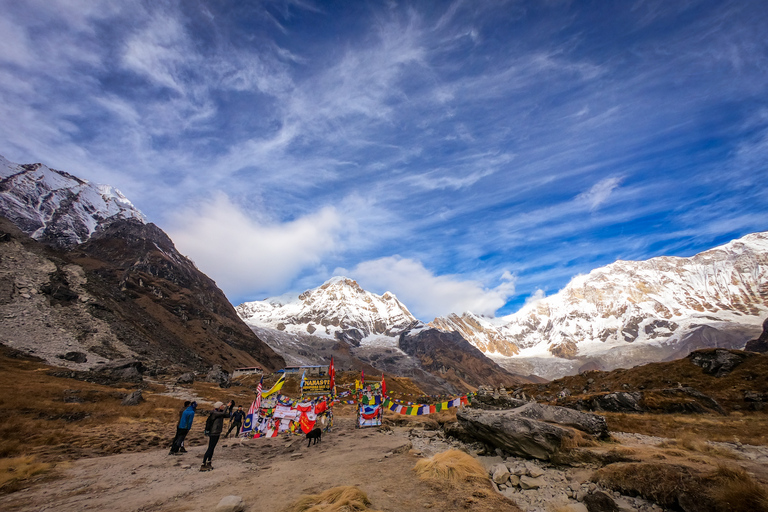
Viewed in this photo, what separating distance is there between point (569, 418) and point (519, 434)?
240 centimetres

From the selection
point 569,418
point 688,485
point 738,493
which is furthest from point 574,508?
point 569,418

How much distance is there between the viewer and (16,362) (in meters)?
33.2

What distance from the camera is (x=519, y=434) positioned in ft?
35.1

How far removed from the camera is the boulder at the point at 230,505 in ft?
21.6

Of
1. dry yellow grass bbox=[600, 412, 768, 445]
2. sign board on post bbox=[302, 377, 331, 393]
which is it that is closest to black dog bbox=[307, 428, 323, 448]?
sign board on post bbox=[302, 377, 331, 393]

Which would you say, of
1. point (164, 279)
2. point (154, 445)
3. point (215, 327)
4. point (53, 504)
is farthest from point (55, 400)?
point (164, 279)

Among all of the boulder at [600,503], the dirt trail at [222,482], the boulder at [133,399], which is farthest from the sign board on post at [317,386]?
the boulder at [600,503]

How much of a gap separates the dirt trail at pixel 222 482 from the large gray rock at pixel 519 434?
3069 millimetres

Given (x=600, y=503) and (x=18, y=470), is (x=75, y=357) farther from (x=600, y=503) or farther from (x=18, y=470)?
(x=600, y=503)

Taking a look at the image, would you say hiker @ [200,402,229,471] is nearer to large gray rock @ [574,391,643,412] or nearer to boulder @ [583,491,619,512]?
boulder @ [583,491,619,512]

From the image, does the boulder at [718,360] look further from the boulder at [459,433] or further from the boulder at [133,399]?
the boulder at [133,399]

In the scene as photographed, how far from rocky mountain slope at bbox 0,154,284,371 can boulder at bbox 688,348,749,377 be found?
2697 inches

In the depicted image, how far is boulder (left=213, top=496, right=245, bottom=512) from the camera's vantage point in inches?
259

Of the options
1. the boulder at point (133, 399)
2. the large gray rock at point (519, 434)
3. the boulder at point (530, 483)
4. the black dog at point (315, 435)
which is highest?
the large gray rock at point (519, 434)
